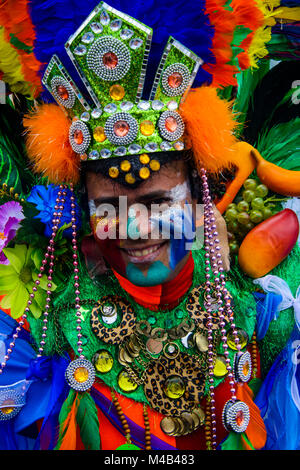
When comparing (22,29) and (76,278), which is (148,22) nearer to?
(22,29)

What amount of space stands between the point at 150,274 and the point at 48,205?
539 millimetres

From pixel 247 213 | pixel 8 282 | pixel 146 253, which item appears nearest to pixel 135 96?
pixel 146 253

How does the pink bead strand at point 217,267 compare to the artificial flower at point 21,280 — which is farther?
the artificial flower at point 21,280

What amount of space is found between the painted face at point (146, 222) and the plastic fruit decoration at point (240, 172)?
0.38m

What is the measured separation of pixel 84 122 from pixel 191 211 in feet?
1.61

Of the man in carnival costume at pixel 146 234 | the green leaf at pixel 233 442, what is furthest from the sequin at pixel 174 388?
the green leaf at pixel 233 442

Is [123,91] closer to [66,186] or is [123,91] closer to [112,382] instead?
[66,186]

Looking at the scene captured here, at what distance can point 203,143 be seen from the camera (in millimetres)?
1625

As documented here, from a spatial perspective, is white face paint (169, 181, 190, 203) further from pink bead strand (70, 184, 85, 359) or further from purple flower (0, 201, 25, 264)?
purple flower (0, 201, 25, 264)

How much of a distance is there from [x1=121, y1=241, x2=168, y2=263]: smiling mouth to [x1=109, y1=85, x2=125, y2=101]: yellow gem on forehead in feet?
1.67

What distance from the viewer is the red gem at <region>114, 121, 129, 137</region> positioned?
1.54m

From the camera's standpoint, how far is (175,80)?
1.57 m

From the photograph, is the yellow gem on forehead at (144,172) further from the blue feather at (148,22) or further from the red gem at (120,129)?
the blue feather at (148,22)

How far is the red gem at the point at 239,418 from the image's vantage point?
164 centimetres
